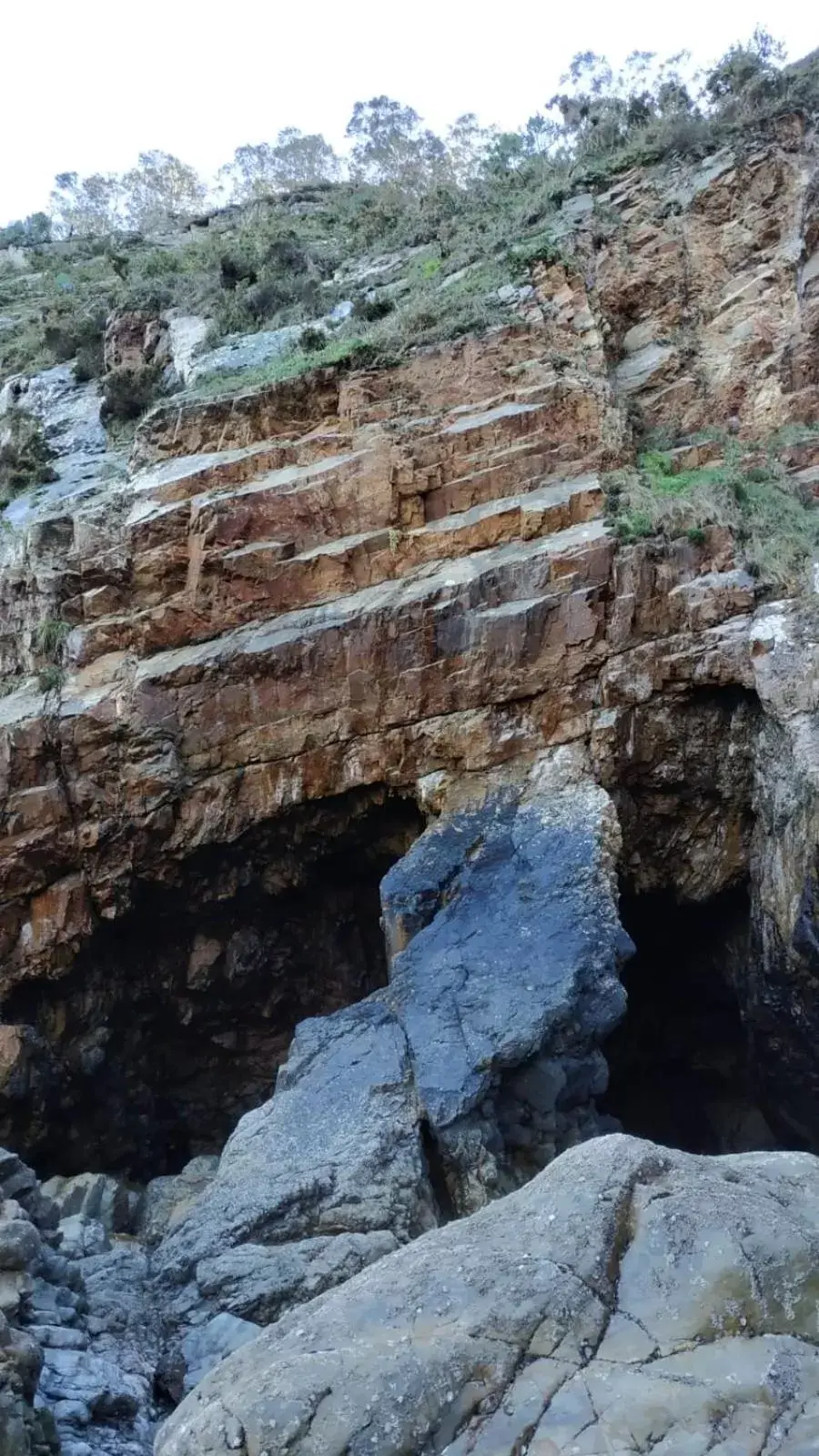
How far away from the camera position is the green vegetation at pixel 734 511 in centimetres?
1194

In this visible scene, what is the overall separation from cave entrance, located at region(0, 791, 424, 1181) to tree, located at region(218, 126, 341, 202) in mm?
39165

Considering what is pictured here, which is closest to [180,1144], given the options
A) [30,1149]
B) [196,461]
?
[30,1149]

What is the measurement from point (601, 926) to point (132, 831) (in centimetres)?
550

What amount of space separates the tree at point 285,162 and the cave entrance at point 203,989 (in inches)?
1542

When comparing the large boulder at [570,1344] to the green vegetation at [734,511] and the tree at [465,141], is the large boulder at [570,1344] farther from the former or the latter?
the tree at [465,141]

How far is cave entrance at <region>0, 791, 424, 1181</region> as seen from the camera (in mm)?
12672

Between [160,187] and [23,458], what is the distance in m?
38.0

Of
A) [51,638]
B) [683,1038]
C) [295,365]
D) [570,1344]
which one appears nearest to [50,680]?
[51,638]

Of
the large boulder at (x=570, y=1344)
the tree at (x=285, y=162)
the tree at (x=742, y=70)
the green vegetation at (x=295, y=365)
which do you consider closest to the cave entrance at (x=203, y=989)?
the green vegetation at (x=295, y=365)

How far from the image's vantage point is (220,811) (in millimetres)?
12570

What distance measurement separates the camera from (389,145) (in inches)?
1569

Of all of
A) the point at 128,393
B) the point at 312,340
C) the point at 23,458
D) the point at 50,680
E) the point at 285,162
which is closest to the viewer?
the point at 50,680

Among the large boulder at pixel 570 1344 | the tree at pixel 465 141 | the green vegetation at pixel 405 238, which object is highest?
the tree at pixel 465 141

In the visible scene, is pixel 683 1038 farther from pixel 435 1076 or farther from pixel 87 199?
pixel 87 199
